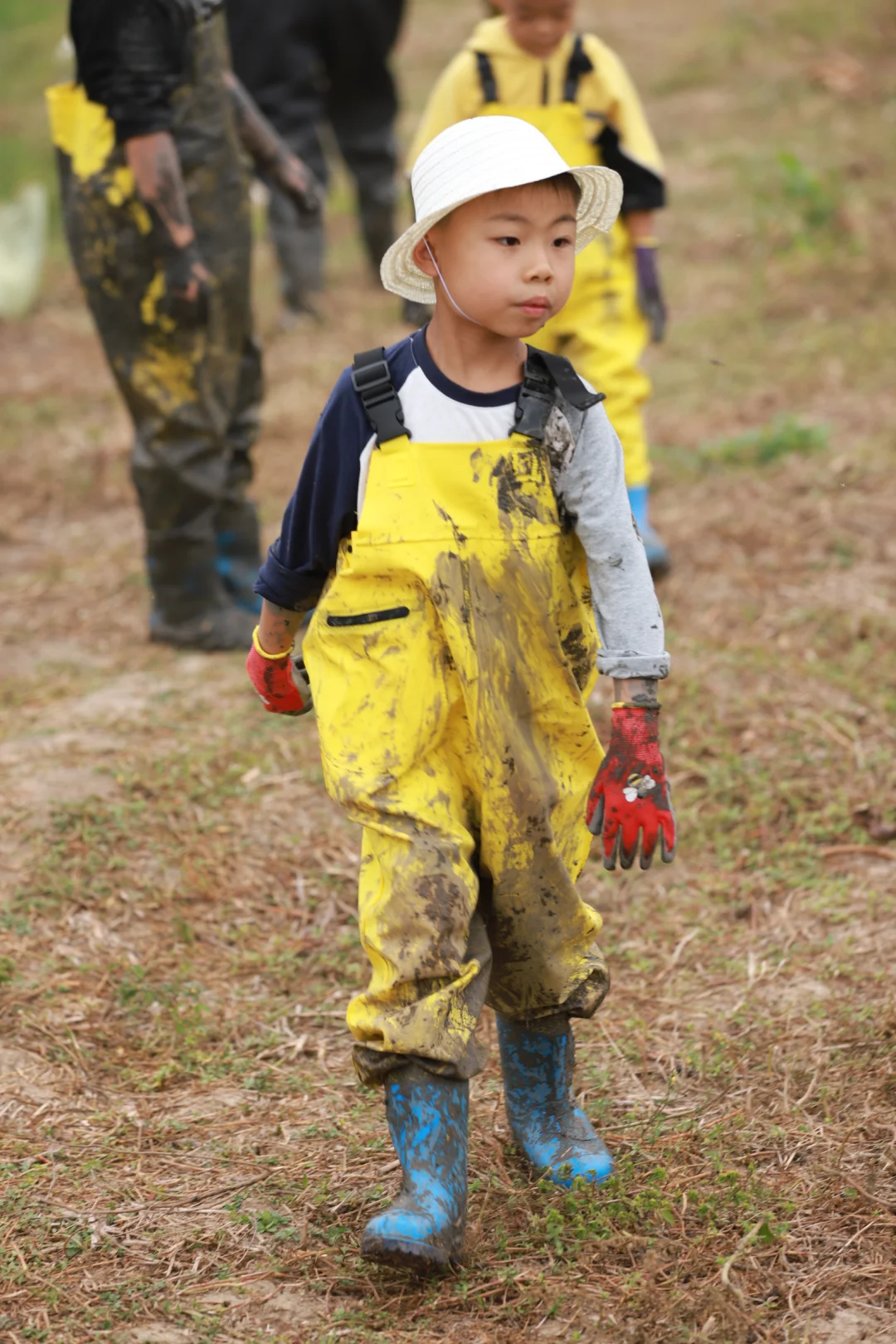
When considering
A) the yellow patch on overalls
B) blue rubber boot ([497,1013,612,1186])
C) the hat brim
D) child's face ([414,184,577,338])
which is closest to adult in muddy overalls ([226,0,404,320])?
the yellow patch on overalls

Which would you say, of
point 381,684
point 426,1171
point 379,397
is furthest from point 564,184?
point 426,1171

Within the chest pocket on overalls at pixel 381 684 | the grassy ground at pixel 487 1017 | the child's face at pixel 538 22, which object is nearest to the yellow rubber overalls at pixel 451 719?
the chest pocket on overalls at pixel 381 684

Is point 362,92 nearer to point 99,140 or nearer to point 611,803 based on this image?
point 99,140

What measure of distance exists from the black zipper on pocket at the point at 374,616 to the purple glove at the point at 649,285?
2554 millimetres

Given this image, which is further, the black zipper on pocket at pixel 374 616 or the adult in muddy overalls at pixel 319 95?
the adult in muddy overalls at pixel 319 95

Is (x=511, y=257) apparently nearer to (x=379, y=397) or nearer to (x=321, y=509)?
(x=379, y=397)

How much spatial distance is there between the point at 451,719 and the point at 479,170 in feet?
2.46

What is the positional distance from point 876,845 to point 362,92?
18.2 ft

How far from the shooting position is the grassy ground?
2.16 metres

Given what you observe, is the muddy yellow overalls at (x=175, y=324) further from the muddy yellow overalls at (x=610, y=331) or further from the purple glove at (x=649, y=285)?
the purple glove at (x=649, y=285)

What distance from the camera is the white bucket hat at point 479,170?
6.63 ft

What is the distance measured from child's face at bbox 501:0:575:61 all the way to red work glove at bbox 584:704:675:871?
8.43 ft

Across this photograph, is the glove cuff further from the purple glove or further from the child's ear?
the purple glove

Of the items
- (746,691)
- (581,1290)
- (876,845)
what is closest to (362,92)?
(746,691)
